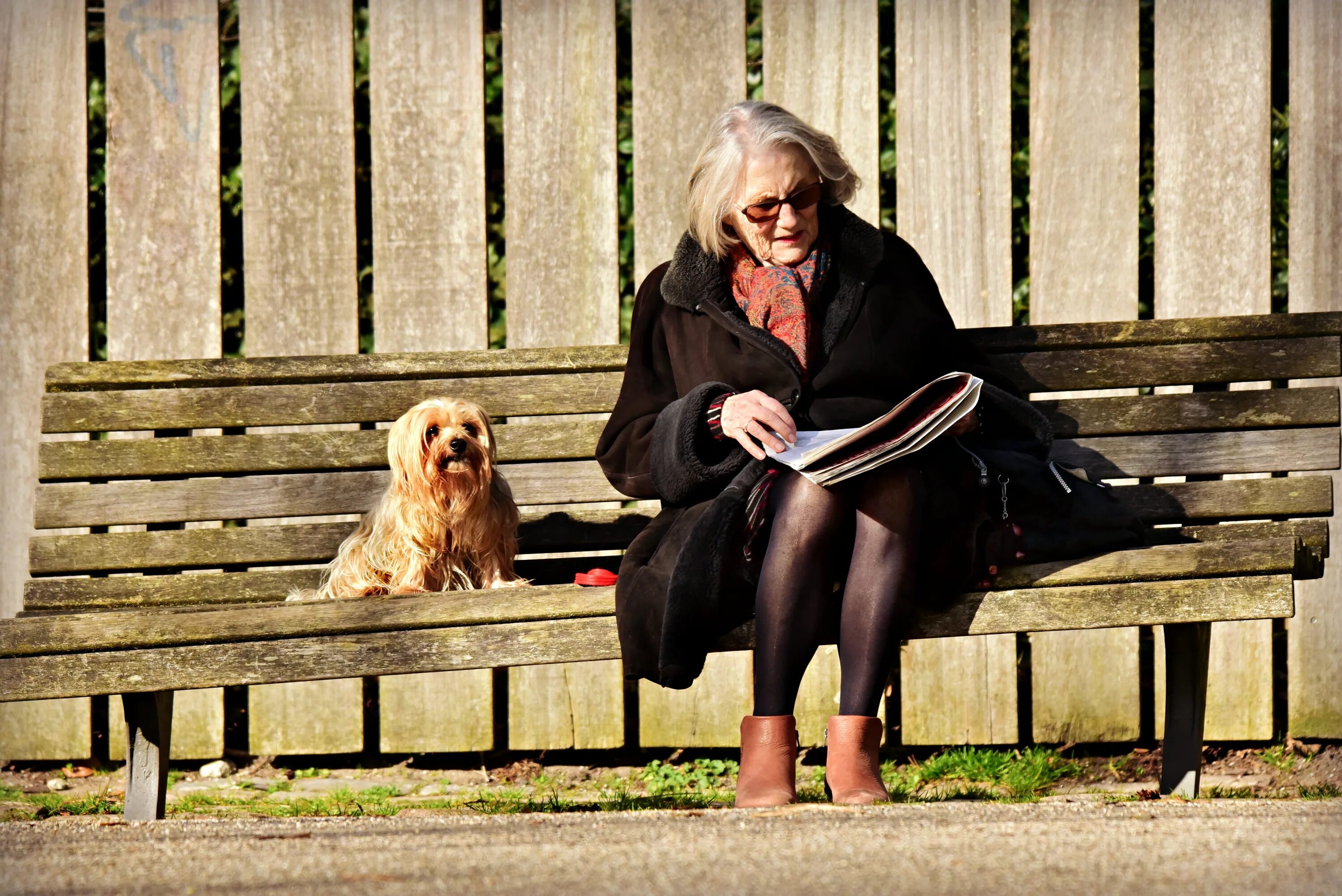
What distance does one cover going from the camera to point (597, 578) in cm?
319

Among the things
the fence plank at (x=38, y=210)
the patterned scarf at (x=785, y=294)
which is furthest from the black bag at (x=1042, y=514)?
the fence plank at (x=38, y=210)

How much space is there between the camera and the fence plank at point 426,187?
13.1 ft

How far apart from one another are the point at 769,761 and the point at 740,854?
64cm

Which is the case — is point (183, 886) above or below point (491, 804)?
above

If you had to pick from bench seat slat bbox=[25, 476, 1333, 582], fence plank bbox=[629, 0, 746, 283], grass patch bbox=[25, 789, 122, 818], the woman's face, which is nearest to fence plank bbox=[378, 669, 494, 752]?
bench seat slat bbox=[25, 476, 1333, 582]

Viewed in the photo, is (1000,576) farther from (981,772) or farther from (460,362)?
(460,362)

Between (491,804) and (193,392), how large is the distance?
1325 mm

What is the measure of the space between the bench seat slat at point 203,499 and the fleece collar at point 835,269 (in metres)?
0.98

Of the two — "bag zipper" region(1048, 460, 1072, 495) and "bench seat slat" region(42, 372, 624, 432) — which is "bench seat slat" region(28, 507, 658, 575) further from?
"bag zipper" region(1048, 460, 1072, 495)

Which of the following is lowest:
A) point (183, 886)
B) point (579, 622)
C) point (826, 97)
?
point (183, 886)

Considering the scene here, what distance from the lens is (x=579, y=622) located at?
2.94 metres

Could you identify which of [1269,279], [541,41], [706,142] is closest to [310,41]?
[541,41]

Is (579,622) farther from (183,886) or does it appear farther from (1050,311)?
(1050,311)

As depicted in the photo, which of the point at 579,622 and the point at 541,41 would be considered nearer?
the point at 579,622
